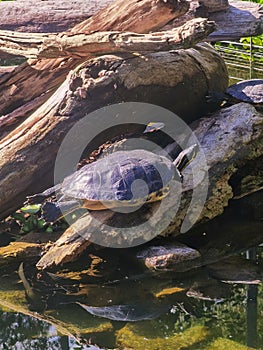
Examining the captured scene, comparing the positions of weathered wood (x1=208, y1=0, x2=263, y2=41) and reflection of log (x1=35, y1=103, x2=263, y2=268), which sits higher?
weathered wood (x1=208, y1=0, x2=263, y2=41)

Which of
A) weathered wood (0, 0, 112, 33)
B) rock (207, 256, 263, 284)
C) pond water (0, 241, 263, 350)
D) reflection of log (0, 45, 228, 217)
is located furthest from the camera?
weathered wood (0, 0, 112, 33)

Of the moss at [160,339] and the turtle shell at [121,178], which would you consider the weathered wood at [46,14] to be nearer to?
the turtle shell at [121,178]

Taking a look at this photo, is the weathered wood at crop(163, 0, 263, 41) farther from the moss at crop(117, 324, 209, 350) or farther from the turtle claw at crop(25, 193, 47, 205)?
the moss at crop(117, 324, 209, 350)

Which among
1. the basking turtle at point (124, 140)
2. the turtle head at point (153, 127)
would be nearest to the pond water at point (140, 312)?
the basking turtle at point (124, 140)

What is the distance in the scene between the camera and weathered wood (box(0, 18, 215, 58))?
3.41 meters

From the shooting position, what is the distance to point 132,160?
3684mm

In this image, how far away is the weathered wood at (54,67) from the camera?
396 cm

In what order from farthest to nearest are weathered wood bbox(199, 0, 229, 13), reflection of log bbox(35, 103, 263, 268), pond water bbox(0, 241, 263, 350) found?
weathered wood bbox(199, 0, 229, 13)
reflection of log bbox(35, 103, 263, 268)
pond water bbox(0, 241, 263, 350)

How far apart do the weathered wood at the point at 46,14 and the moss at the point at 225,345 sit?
303 cm

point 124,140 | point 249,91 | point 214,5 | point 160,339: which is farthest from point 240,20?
point 160,339

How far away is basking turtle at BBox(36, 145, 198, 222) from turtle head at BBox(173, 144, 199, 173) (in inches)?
4.4

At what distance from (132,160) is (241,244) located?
2.65ft

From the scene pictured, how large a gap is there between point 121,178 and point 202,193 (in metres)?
0.56

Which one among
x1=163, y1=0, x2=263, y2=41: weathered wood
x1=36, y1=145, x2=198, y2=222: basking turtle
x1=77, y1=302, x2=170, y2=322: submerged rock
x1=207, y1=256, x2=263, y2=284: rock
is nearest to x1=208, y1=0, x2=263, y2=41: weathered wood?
x1=163, y1=0, x2=263, y2=41: weathered wood
